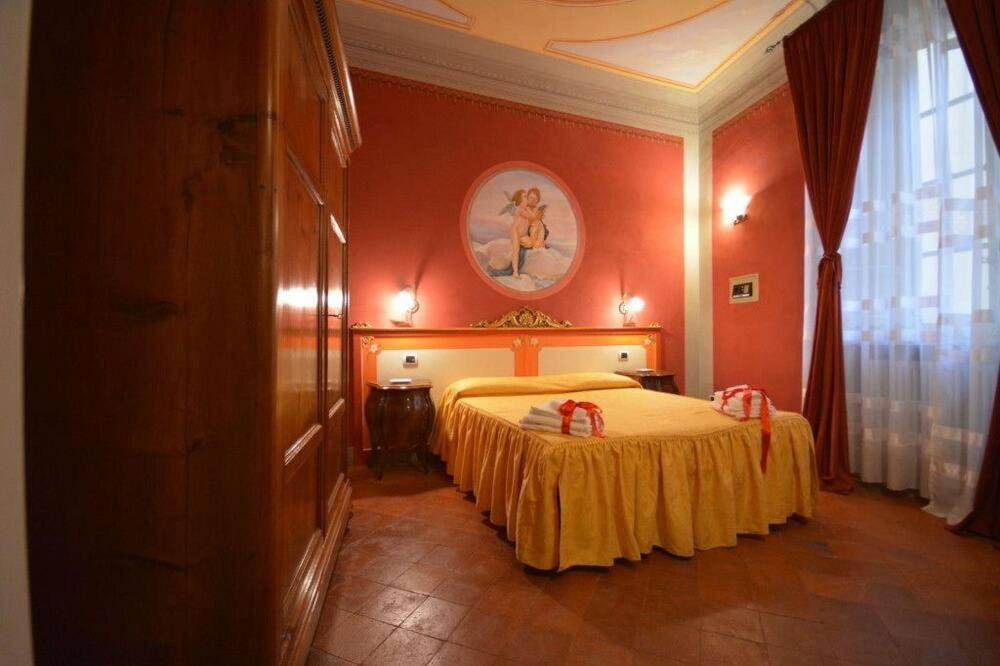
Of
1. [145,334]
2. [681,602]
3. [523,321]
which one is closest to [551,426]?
[681,602]

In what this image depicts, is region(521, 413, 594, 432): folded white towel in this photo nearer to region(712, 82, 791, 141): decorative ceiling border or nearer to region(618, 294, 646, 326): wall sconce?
region(618, 294, 646, 326): wall sconce

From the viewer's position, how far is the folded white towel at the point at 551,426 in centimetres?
214

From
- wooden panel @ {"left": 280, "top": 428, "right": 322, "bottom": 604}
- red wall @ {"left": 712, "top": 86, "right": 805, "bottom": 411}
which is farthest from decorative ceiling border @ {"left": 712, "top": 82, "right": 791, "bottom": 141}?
wooden panel @ {"left": 280, "top": 428, "right": 322, "bottom": 604}

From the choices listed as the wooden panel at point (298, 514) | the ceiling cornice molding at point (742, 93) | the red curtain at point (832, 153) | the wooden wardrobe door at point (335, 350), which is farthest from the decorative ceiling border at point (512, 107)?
the wooden panel at point (298, 514)

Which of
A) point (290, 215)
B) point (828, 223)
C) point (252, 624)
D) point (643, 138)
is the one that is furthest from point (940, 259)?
point (252, 624)

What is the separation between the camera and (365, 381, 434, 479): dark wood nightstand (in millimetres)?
3414

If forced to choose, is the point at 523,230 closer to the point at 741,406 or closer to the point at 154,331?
the point at 741,406

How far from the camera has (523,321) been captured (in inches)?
166

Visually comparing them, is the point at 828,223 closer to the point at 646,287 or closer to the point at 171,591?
the point at 646,287

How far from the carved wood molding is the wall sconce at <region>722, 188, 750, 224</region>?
2071 mm

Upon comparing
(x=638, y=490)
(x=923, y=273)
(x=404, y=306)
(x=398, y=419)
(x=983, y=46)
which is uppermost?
(x=983, y=46)

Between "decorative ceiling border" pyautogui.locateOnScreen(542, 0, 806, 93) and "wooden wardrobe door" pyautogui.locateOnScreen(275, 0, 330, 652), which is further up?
"decorative ceiling border" pyautogui.locateOnScreen(542, 0, 806, 93)

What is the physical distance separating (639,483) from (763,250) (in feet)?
10.3

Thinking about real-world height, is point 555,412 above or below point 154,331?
below
